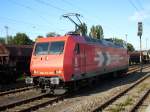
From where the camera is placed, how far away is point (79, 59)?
17.0m

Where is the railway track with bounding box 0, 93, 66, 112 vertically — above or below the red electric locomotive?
below

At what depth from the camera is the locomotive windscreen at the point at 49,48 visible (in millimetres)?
16281

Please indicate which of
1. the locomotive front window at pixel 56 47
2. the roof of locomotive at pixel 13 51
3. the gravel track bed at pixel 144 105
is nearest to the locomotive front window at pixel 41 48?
the locomotive front window at pixel 56 47

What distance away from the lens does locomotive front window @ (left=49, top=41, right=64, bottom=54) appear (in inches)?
638

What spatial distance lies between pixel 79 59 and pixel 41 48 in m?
1.98

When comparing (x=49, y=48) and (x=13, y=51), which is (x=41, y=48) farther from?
(x=13, y=51)

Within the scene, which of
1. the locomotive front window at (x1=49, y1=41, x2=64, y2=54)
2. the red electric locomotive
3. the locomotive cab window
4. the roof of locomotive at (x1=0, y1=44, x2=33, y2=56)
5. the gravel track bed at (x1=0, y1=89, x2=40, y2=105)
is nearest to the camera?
the gravel track bed at (x1=0, y1=89, x2=40, y2=105)

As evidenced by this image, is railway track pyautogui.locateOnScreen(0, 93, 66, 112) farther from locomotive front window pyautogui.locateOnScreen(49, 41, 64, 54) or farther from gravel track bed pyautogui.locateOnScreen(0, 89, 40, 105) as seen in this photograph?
locomotive front window pyautogui.locateOnScreen(49, 41, 64, 54)

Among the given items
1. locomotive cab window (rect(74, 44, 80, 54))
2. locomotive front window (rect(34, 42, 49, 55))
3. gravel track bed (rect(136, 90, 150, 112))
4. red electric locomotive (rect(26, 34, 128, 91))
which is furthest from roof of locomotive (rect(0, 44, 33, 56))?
gravel track bed (rect(136, 90, 150, 112))

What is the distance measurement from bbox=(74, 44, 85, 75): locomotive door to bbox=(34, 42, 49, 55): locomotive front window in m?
1.50

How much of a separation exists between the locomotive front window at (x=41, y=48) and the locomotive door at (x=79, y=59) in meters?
1.50

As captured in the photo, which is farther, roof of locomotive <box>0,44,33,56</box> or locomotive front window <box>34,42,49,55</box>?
roof of locomotive <box>0,44,33,56</box>

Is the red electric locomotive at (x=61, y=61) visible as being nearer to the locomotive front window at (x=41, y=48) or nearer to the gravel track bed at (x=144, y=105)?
the locomotive front window at (x=41, y=48)

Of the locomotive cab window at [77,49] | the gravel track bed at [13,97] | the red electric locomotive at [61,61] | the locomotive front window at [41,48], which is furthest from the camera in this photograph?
the locomotive front window at [41,48]
